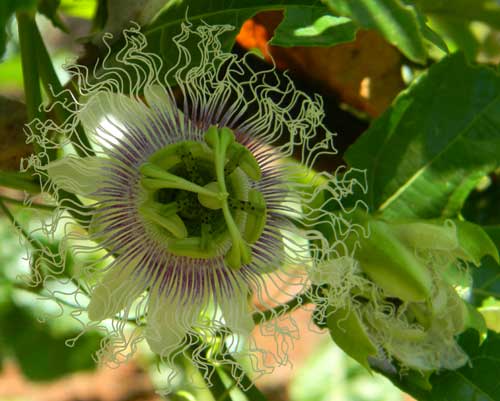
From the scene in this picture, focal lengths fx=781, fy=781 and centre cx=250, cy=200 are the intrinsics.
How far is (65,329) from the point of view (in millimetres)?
1728

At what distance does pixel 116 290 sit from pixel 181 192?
0.50 ft

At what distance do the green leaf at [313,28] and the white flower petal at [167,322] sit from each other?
13.6 inches

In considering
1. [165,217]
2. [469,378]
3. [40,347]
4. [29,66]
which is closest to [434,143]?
[469,378]

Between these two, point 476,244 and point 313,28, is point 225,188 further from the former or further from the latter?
point 476,244

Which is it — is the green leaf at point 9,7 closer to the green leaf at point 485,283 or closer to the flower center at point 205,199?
the flower center at point 205,199

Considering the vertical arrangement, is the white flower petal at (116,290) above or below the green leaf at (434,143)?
below

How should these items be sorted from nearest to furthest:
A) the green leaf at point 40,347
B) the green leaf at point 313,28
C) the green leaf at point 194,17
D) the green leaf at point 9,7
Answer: the green leaf at point 9,7, the green leaf at point 313,28, the green leaf at point 194,17, the green leaf at point 40,347

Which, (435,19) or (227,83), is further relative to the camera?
(435,19)

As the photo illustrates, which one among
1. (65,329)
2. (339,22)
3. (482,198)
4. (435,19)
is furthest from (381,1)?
(65,329)

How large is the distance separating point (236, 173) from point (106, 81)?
201mm

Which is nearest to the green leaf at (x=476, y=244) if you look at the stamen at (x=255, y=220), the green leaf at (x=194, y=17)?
the stamen at (x=255, y=220)

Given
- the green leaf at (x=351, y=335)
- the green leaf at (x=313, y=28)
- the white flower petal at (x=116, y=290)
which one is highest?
the green leaf at (x=313, y=28)

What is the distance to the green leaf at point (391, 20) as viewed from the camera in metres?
0.74

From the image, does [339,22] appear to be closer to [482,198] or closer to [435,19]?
[435,19]
